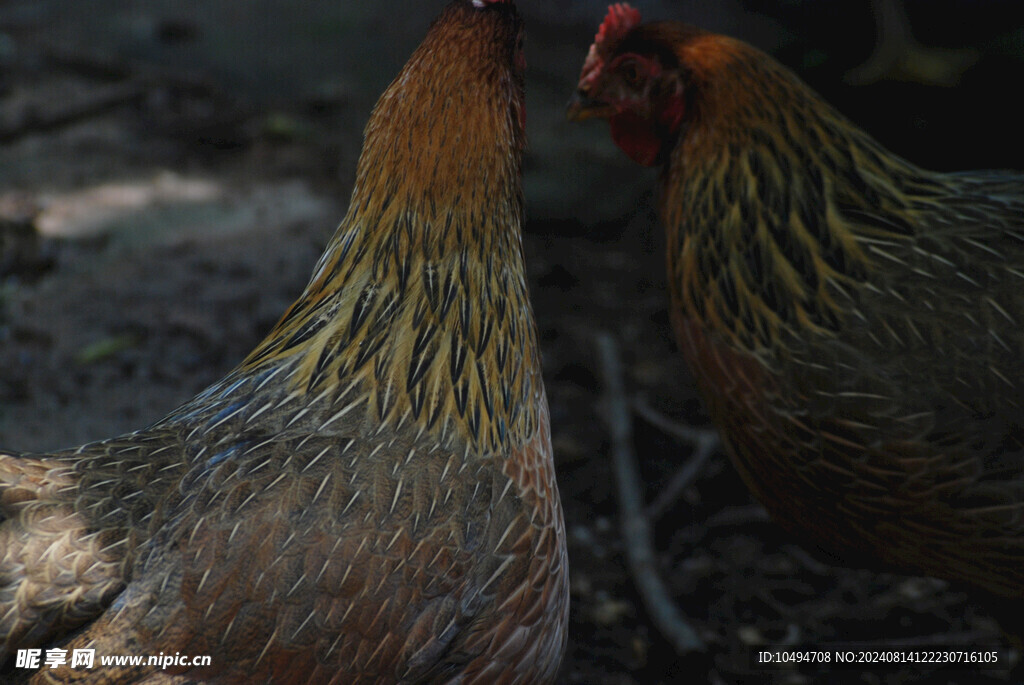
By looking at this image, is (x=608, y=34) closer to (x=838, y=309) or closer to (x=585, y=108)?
(x=585, y=108)

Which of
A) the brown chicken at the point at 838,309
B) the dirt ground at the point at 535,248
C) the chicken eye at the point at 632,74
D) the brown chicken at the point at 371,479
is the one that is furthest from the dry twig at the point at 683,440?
the chicken eye at the point at 632,74

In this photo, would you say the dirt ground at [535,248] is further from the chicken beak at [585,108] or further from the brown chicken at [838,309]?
the chicken beak at [585,108]

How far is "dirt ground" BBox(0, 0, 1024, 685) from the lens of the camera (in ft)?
11.2

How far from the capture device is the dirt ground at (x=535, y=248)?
11.2 ft

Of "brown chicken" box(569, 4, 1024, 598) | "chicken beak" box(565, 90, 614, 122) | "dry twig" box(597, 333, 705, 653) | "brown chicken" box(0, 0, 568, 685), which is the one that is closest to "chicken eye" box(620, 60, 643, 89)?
"brown chicken" box(569, 4, 1024, 598)

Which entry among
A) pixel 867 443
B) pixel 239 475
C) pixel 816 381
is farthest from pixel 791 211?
pixel 239 475

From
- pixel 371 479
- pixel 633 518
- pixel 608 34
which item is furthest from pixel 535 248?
A: pixel 371 479

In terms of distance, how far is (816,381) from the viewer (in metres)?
2.53

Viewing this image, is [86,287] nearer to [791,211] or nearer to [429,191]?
[429,191]

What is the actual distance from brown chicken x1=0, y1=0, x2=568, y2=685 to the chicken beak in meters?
0.85

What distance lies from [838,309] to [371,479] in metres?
1.48

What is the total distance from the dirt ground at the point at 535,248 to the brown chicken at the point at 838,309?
791 millimetres

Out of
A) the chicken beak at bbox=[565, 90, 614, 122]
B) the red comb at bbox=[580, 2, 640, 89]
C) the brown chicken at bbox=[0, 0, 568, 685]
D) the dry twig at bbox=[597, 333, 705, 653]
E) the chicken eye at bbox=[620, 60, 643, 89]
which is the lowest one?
the dry twig at bbox=[597, 333, 705, 653]

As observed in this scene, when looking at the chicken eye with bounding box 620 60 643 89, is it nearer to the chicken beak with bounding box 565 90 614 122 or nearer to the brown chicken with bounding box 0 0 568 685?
the chicken beak with bounding box 565 90 614 122
